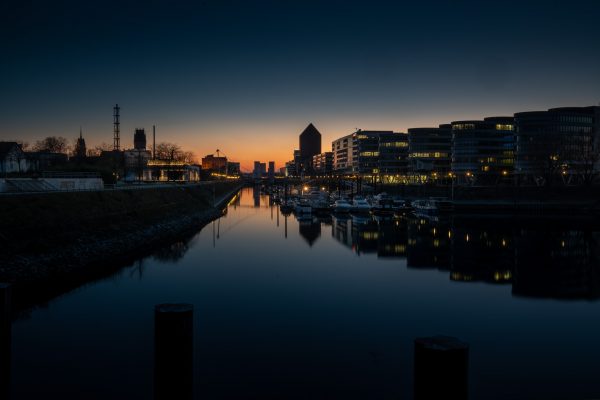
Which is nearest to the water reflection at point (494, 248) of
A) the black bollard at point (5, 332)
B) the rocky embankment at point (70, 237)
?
the rocky embankment at point (70, 237)

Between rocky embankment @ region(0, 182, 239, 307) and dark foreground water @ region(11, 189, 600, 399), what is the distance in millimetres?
2354

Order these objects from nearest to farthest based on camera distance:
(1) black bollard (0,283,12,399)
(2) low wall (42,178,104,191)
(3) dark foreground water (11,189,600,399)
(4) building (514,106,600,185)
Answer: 1. (1) black bollard (0,283,12,399)
2. (3) dark foreground water (11,189,600,399)
3. (2) low wall (42,178,104,191)
4. (4) building (514,106,600,185)

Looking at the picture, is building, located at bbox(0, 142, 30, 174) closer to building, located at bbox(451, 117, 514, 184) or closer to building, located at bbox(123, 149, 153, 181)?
building, located at bbox(123, 149, 153, 181)

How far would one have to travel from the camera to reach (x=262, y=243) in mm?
56781

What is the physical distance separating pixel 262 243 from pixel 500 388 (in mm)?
43044

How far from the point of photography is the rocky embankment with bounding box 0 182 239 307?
27.5 m

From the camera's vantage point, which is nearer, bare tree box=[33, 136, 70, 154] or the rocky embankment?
the rocky embankment

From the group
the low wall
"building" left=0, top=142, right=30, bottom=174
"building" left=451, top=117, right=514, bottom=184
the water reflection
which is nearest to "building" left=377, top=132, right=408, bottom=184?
"building" left=451, top=117, right=514, bottom=184

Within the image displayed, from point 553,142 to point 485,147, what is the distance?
21.4m

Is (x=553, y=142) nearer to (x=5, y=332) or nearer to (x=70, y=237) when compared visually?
(x=70, y=237)

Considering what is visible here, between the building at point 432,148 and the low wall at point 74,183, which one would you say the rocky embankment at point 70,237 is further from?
the building at point 432,148

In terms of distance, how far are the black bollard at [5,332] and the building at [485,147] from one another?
148m

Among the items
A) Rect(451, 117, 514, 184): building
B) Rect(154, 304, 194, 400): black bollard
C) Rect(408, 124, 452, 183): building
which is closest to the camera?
Rect(154, 304, 194, 400): black bollard

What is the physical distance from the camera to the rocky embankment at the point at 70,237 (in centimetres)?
2750
